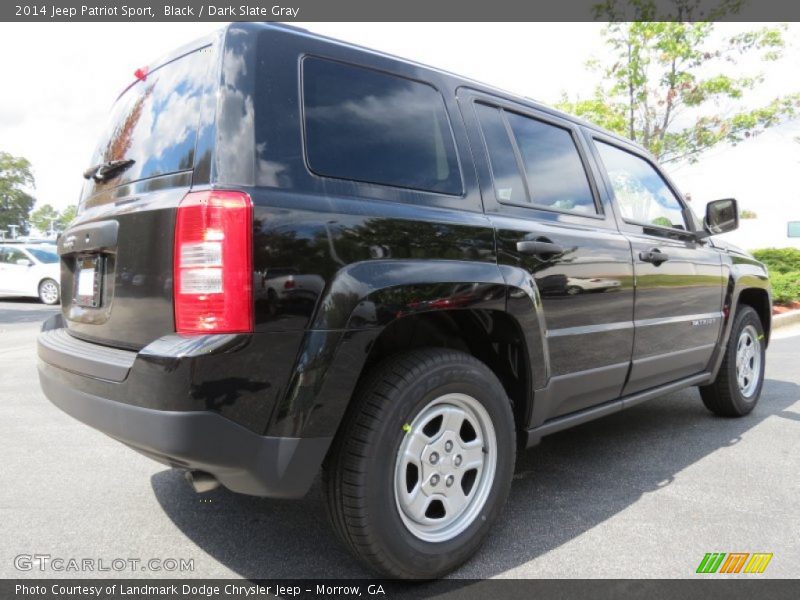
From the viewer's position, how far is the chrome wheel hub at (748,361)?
175 inches

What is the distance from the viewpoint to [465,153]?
2.54 m

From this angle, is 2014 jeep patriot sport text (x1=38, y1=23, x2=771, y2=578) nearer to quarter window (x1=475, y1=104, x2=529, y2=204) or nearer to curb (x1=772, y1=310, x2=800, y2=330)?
quarter window (x1=475, y1=104, x2=529, y2=204)

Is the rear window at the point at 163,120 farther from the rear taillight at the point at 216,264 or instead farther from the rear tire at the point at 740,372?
the rear tire at the point at 740,372

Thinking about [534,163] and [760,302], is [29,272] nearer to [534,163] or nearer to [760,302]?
[534,163]

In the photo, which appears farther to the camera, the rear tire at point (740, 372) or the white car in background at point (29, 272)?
the white car in background at point (29, 272)

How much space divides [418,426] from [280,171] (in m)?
1.01

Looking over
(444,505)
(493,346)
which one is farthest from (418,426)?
(493,346)

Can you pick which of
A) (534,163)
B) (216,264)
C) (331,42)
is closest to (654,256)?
(534,163)

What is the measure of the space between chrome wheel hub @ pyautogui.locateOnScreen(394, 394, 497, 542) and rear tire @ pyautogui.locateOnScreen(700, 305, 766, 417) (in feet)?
8.98

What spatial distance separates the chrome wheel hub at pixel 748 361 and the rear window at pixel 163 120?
408cm

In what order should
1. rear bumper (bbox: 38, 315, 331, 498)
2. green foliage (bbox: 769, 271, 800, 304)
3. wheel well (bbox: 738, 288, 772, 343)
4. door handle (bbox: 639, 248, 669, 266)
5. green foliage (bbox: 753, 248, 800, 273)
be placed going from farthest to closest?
green foliage (bbox: 753, 248, 800, 273) → green foliage (bbox: 769, 271, 800, 304) → wheel well (bbox: 738, 288, 772, 343) → door handle (bbox: 639, 248, 669, 266) → rear bumper (bbox: 38, 315, 331, 498)

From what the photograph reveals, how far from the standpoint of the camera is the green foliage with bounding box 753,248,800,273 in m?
16.2

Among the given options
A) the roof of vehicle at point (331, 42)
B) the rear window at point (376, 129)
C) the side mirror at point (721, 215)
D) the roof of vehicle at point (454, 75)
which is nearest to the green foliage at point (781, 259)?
the side mirror at point (721, 215)

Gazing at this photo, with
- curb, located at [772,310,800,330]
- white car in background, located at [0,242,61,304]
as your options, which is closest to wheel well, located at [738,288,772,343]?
curb, located at [772,310,800,330]
